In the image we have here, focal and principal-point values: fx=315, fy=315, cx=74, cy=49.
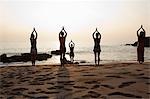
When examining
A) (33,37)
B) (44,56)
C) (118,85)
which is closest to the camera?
(118,85)

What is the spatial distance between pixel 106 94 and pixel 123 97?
629 millimetres

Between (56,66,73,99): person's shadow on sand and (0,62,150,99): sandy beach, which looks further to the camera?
(56,66,73,99): person's shadow on sand

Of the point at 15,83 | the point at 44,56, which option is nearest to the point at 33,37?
the point at 15,83

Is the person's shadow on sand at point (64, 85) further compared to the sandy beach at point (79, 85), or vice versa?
the person's shadow on sand at point (64, 85)

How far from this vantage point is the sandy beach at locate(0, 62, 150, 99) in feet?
29.6

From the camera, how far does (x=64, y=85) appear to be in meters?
10.7

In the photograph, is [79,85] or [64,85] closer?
[79,85]

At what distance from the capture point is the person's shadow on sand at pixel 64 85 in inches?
361

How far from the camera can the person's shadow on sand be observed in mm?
9180

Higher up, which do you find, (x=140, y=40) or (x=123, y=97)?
(x=140, y=40)

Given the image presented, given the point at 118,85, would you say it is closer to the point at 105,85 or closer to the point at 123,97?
the point at 105,85

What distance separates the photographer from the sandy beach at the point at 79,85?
903cm

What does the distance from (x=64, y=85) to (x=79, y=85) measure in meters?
0.56

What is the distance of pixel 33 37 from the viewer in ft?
52.8
